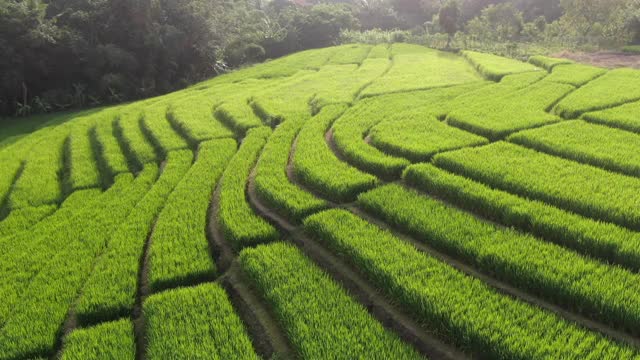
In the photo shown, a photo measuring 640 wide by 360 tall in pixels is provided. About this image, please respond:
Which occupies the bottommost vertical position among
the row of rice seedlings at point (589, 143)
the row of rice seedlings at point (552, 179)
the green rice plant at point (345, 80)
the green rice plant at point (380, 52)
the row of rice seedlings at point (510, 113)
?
the green rice plant at point (380, 52)

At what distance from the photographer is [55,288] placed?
860cm

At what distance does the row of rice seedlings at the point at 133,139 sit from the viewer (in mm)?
16891

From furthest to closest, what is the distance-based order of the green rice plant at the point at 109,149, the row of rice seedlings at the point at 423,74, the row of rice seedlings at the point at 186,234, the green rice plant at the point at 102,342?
1. the row of rice seedlings at the point at 423,74
2. the green rice plant at the point at 109,149
3. the row of rice seedlings at the point at 186,234
4. the green rice plant at the point at 102,342

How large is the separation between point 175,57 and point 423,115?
24.7m

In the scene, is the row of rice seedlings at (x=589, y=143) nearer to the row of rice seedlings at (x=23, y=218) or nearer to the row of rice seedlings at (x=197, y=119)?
the row of rice seedlings at (x=197, y=119)

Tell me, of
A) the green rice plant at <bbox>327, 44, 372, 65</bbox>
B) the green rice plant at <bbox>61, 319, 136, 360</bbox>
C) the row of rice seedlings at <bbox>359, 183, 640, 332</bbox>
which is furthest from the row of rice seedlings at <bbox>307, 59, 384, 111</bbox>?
the green rice plant at <bbox>61, 319, 136, 360</bbox>

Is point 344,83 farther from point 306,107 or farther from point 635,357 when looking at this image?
point 635,357

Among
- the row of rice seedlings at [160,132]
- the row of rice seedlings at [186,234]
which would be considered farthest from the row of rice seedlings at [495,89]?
the row of rice seedlings at [160,132]

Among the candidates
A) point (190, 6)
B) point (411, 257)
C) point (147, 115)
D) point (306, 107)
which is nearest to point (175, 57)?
point (190, 6)

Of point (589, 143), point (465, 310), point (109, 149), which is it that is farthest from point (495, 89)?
point (465, 310)

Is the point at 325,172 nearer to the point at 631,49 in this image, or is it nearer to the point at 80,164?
the point at 80,164

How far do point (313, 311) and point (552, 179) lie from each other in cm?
664

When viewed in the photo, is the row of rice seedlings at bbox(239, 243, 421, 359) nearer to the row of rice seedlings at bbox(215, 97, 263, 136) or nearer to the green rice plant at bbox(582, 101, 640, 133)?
the row of rice seedlings at bbox(215, 97, 263, 136)

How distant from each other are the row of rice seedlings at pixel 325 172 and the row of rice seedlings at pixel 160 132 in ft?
16.0
